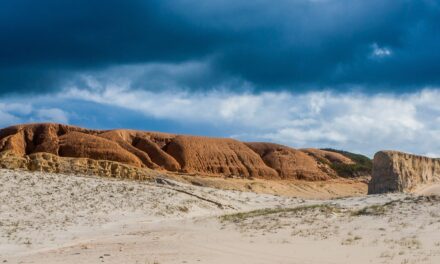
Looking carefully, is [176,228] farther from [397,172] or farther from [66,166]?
[66,166]

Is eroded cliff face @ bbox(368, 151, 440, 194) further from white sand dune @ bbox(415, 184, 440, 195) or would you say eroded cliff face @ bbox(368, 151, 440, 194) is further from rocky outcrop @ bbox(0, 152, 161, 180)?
rocky outcrop @ bbox(0, 152, 161, 180)

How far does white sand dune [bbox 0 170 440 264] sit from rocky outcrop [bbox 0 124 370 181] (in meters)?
30.9

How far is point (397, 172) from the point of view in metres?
37.1

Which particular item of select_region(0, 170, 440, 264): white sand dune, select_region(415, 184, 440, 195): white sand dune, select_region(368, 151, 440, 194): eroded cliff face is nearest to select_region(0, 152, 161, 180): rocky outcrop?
select_region(0, 170, 440, 264): white sand dune

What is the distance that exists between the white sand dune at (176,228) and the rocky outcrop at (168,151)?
30.9 meters

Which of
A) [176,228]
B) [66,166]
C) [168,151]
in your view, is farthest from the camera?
[168,151]

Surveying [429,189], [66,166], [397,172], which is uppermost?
[397,172]

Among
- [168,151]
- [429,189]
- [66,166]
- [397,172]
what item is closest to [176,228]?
[397,172]

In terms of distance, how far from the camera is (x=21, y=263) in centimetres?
1280

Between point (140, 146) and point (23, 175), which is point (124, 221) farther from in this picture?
point (140, 146)

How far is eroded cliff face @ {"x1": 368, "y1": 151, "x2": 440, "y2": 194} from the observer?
122ft

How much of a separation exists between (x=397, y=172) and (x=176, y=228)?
885 inches

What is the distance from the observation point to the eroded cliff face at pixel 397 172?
122 feet

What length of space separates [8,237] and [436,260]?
45.8ft
